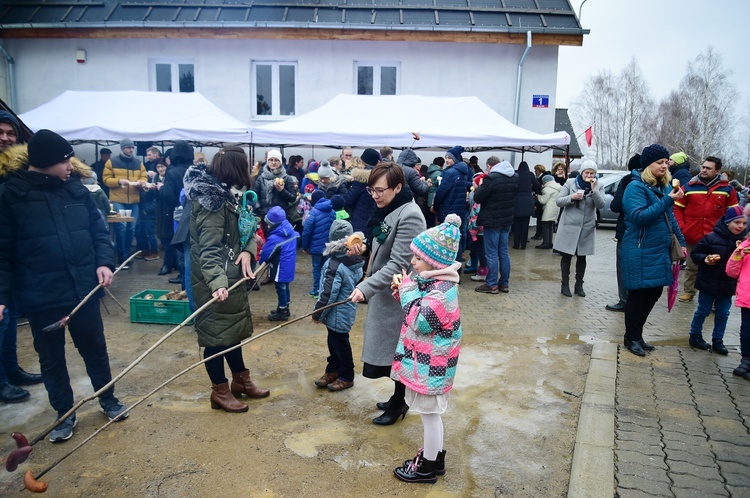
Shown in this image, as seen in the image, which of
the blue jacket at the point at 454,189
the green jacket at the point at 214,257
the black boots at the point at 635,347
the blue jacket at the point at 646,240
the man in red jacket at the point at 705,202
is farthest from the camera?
the blue jacket at the point at 454,189

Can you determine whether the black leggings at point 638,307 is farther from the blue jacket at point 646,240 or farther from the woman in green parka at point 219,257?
the woman in green parka at point 219,257

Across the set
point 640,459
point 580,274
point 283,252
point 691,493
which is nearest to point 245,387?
point 283,252

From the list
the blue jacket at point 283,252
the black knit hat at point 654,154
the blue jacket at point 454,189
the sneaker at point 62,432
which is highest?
the black knit hat at point 654,154

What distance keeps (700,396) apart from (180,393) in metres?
4.36

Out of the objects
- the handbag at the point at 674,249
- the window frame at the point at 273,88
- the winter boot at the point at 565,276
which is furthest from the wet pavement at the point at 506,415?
the window frame at the point at 273,88

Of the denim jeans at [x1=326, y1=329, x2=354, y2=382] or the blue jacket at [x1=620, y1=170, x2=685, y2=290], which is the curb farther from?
the denim jeans at [x1=326, y1=329, x2=354, y2=382]

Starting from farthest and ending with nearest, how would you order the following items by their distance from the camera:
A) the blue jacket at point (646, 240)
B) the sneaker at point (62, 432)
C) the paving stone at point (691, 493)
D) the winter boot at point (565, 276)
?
the winter boot at point (565, 276)
the blue jacket at point (646, 240)
the sneaker at point (62, 432)
the paving stone at point (691, 493)

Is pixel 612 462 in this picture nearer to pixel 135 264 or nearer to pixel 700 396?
pixel 700 396

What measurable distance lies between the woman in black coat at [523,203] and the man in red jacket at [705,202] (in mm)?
4457

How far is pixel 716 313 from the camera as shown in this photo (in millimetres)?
5789

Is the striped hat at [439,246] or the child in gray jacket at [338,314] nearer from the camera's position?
the striped hat at [439,246]

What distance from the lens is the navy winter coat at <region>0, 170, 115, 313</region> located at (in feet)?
12.4

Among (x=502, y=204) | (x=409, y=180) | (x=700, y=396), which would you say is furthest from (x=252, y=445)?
(x=502, y=204)

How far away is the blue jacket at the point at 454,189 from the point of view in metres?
9.10
